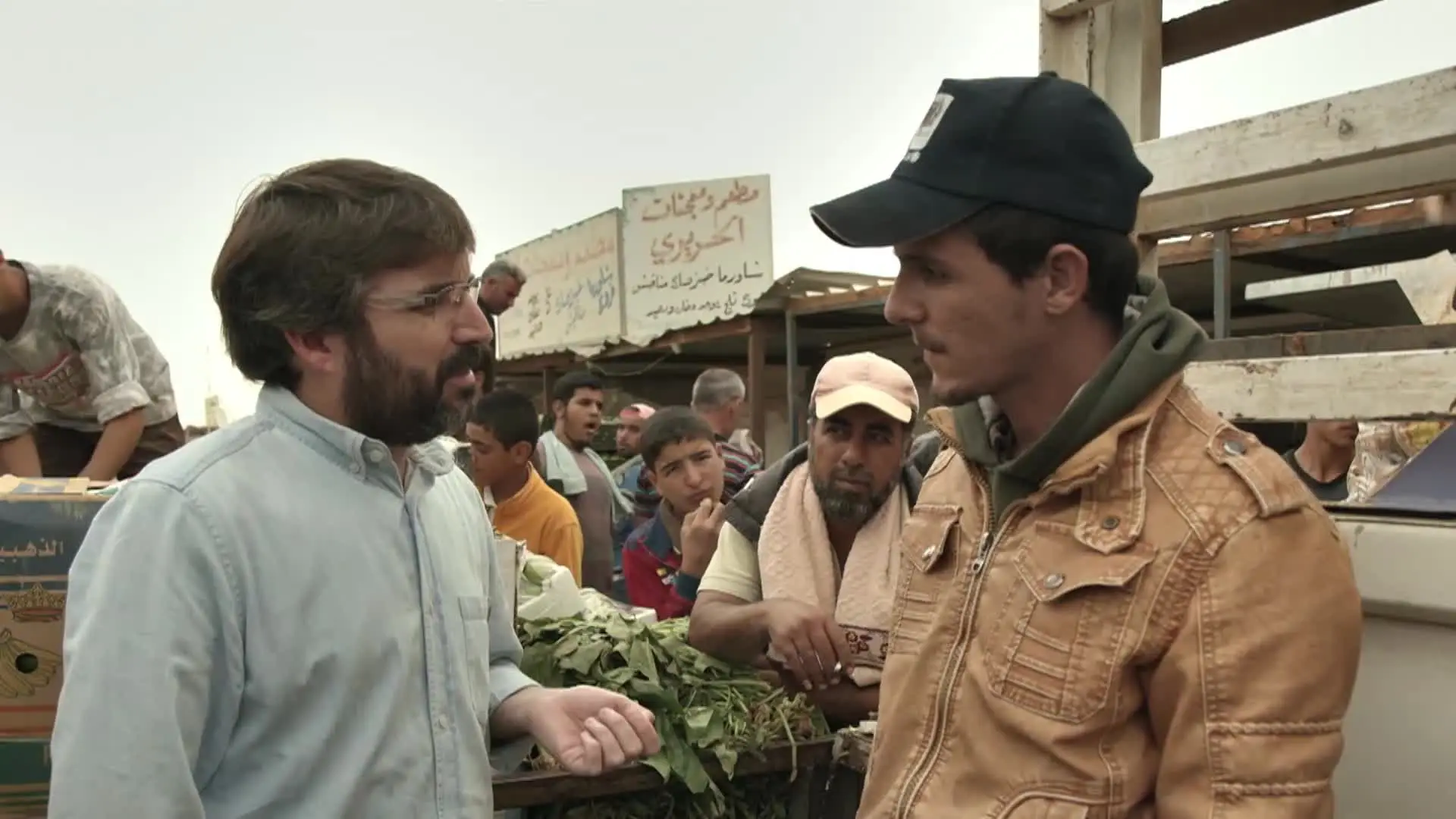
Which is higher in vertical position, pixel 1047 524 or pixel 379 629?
pixel 1047 524

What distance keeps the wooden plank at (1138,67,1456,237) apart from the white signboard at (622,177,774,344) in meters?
6.58

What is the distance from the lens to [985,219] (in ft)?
4.62

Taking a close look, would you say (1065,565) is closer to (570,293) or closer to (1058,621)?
(1058,621)

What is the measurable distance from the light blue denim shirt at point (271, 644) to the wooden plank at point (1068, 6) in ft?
4.55

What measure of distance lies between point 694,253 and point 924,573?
7845mm

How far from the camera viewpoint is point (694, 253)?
364 inches

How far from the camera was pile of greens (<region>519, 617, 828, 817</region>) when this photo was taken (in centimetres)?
232

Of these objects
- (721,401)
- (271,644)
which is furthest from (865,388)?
(721,401)

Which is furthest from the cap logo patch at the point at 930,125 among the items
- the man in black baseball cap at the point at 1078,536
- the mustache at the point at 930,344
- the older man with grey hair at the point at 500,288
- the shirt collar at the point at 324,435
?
the older man with grey hair at the point at 500,288

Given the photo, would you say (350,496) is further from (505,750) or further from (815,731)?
(815,731)

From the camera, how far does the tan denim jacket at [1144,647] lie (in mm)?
1169

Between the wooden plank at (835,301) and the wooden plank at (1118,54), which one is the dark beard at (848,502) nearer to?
the wooden plank at (1118,54)

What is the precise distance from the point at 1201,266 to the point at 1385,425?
3.66m

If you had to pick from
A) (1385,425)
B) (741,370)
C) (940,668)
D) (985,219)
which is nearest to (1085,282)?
(985,219)
